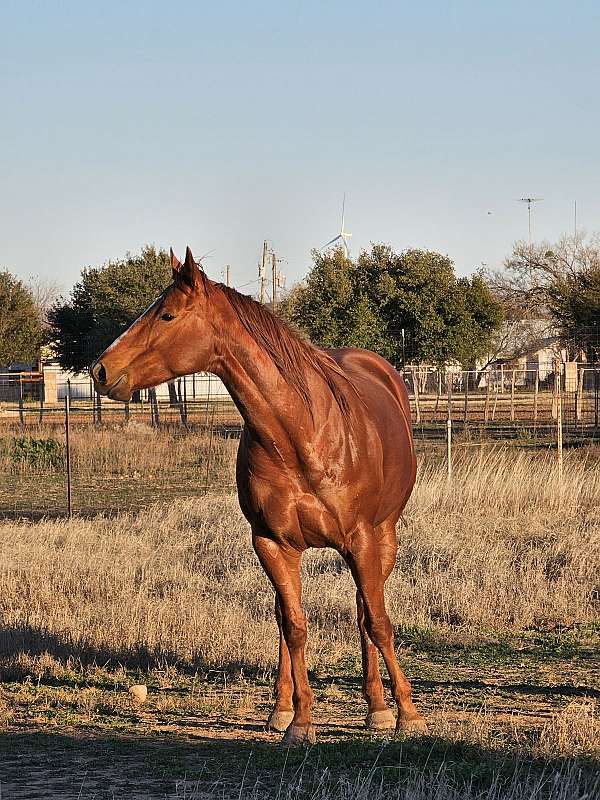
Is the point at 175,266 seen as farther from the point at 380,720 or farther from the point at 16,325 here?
the point at 16,325

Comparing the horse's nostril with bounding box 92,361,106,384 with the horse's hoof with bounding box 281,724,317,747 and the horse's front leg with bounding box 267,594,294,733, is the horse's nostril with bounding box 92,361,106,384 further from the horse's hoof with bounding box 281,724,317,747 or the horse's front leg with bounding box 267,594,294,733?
the horse's hoof with bounding box 281,724,317,747

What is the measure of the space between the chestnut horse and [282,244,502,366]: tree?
3090 centimetres

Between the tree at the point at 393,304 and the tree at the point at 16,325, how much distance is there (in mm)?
12398

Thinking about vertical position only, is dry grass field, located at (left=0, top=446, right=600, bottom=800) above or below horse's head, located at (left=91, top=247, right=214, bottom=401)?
below

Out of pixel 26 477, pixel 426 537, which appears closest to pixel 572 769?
pixel 426 537

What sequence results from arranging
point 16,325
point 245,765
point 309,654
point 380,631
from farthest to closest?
point 16,325, point 309,654, point 380,631, point 245,765

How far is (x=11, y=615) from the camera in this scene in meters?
9.30

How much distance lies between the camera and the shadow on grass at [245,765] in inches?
191

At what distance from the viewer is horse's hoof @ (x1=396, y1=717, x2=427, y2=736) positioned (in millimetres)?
6082

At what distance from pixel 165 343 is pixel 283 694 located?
2232 mm

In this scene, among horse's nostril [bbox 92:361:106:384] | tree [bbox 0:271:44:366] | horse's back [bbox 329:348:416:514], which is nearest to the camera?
horse's nostril [bbox 92:361:106:384]

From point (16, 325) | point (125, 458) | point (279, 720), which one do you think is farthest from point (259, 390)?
point (16, 325)

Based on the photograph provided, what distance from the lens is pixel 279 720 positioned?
632 centimetres

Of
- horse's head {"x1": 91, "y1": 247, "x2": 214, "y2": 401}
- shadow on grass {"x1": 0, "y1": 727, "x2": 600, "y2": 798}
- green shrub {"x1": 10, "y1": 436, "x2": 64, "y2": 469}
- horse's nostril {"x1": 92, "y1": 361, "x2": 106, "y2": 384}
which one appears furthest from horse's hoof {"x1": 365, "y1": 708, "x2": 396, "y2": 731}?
green shrub {"x1": 10, "y1": 436, "x2": 64, "y2": 469}
